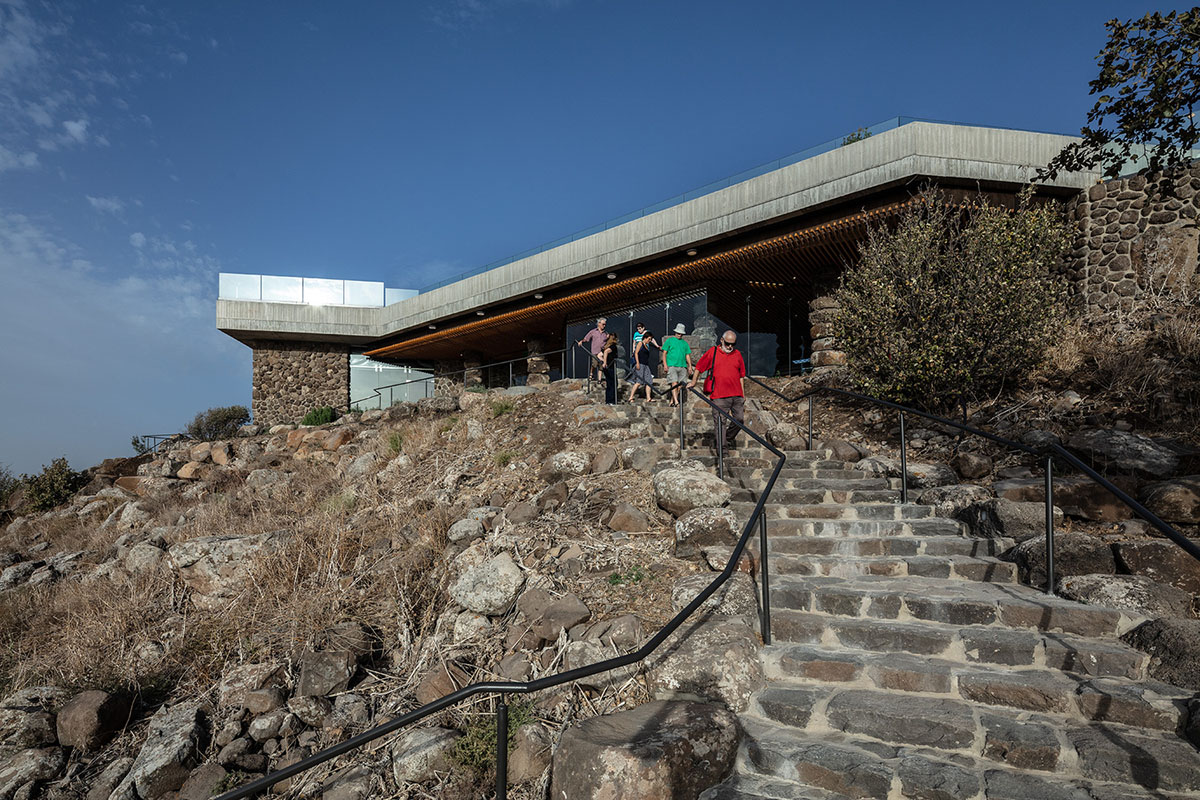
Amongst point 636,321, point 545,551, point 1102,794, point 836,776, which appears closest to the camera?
point 1102,794

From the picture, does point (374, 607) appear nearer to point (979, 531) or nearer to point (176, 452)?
point (979, 531)

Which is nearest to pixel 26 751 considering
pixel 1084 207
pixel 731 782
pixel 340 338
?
pixel 731 782

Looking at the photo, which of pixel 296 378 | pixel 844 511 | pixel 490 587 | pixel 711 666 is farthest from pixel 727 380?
pixel 296 378

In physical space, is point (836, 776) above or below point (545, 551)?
below

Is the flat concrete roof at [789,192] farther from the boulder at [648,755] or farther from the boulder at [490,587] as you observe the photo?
the boulder at [648,755]

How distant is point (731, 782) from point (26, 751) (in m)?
6.30

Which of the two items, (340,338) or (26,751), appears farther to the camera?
(340,338)

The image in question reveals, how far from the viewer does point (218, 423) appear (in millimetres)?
23516

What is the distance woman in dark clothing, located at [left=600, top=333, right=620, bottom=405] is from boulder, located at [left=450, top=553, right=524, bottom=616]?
5282 mm

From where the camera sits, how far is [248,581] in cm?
736

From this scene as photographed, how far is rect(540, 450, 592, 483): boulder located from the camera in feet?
26.3

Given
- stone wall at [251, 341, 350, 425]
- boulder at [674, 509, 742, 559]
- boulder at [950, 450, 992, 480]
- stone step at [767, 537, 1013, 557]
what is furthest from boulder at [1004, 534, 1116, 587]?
stone wall at [251, 341, 350, 425]

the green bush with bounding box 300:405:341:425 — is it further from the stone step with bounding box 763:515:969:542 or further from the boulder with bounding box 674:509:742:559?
the stone step with bounding box 763:515:969:542

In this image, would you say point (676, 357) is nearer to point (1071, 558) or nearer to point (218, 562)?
point (1071, 558)
